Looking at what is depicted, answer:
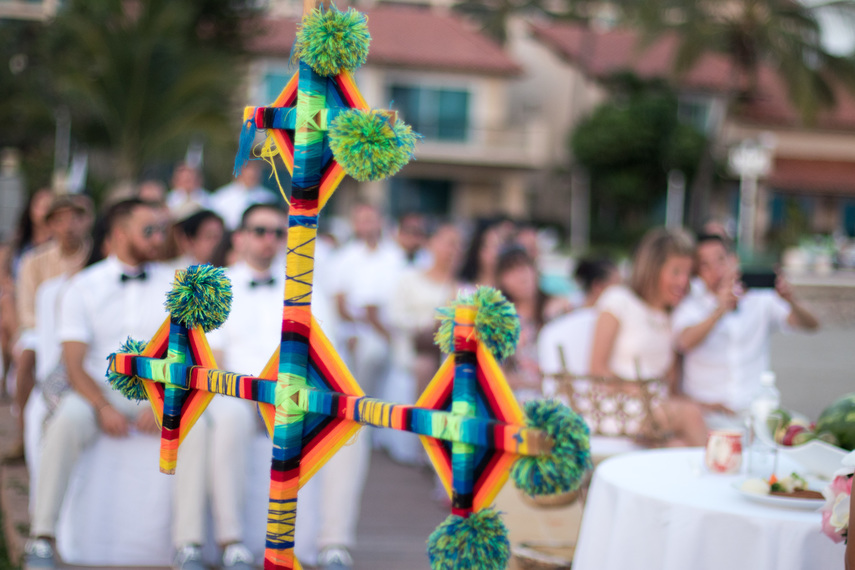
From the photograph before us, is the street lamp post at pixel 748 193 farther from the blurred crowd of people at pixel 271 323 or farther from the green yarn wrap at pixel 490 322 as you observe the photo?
the green yarn wrap at pixel 490 322

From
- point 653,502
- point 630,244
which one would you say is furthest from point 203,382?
point 630,244

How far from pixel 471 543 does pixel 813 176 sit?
33436 millimetres

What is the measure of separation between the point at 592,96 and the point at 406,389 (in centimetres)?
2593

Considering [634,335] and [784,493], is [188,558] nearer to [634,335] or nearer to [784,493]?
[634,335]

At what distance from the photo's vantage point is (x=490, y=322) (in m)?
1.44

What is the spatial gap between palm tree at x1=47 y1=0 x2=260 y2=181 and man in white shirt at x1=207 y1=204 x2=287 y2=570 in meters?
10.8

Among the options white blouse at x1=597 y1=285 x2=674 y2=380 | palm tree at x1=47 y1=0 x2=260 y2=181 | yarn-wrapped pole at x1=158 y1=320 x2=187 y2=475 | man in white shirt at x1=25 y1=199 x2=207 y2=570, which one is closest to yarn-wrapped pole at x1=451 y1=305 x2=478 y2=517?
yarn-wrapped pole at x1=158 y1=320 x2=187 y2=475

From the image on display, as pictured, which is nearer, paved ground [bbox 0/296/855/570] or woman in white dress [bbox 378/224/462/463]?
paved ground [bbox 0/296/855/570]

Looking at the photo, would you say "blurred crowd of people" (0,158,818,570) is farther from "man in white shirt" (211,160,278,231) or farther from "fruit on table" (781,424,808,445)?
"man in white shirt" (211,160,278,231)

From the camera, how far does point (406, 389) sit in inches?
277

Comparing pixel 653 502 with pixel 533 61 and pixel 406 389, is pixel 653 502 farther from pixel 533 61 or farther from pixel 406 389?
pixel 533 61

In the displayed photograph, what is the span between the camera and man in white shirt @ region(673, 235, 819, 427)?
4.79m

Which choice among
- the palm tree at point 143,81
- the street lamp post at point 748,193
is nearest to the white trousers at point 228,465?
the palm tree at point 143,81

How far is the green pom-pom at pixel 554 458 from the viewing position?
1.38 meters
